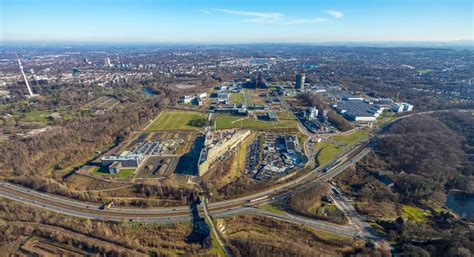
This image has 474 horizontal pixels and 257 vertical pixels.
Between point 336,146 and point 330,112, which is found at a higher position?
point 330,112

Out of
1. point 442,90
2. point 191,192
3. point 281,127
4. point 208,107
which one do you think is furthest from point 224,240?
point 442,90

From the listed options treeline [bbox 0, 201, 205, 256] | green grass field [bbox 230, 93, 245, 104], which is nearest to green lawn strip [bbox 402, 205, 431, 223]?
treeline [bbox 0, 201, 205, 256]

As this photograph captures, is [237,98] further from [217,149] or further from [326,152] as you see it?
[326,152]

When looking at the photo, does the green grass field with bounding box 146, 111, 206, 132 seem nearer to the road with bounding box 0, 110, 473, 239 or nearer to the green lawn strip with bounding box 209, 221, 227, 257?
the road with bounding box 0, 110, 473, 239

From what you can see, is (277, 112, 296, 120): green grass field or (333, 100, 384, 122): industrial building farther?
(277, 112, 296, 120): green grass field

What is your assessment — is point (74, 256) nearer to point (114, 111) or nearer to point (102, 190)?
point (102, 190)

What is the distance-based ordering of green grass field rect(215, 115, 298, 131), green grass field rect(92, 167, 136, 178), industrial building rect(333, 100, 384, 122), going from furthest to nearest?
industrial building rect(333, 100, 384, 122) → green grass field rect(215, 115, 298, 131) → green grass field rect(92, 167, 136, 178)

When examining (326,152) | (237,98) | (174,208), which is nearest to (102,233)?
(174,208)
